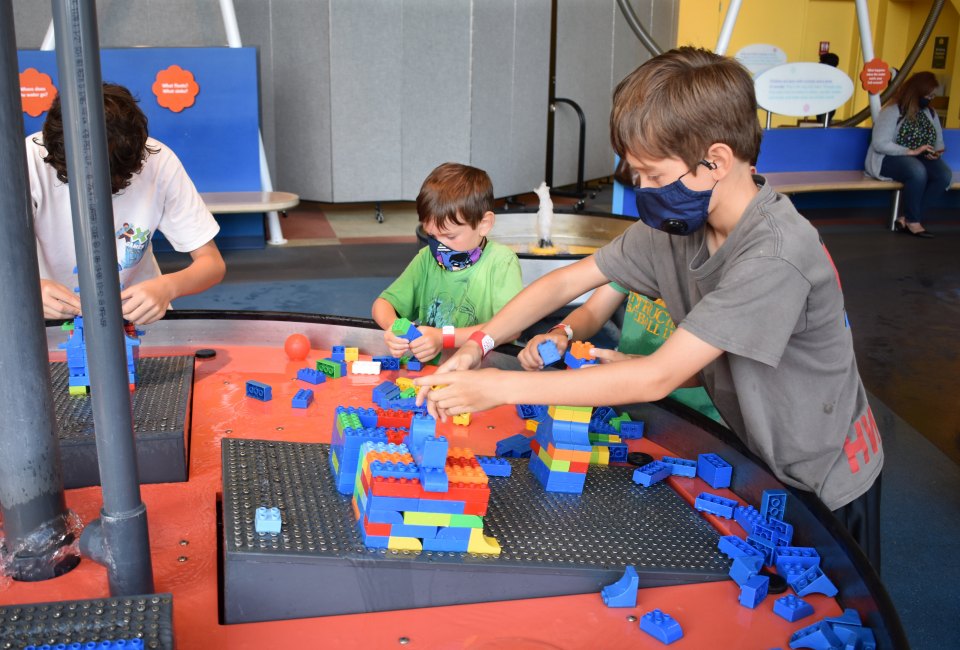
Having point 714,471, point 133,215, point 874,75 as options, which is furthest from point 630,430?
point 874,75

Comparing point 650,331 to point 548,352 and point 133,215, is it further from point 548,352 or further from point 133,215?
point 133,215

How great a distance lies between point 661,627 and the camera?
1.14m

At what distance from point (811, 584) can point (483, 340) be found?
32.4 inches

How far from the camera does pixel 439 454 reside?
118cm

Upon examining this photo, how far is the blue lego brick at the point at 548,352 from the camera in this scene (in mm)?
1724

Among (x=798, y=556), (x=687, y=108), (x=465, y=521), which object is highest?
(x=687, y=108)

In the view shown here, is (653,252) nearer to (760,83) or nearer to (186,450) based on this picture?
(186,450)

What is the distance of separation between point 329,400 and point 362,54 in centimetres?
584

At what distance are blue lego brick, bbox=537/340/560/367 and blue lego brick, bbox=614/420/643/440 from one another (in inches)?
7.3

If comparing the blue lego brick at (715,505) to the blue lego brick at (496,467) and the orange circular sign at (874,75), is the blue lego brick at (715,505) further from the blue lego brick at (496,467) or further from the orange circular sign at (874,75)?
the orange circular sign at (874,75)

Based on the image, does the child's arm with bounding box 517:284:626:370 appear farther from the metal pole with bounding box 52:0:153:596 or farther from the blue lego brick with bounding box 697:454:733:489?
the metal pole with bounding box 52:0:153:596

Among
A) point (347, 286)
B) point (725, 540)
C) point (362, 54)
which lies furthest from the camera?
point (362, 54)

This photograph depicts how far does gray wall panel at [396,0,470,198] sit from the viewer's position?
735 centimetres

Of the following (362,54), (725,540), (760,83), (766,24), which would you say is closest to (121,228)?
(725,540)
